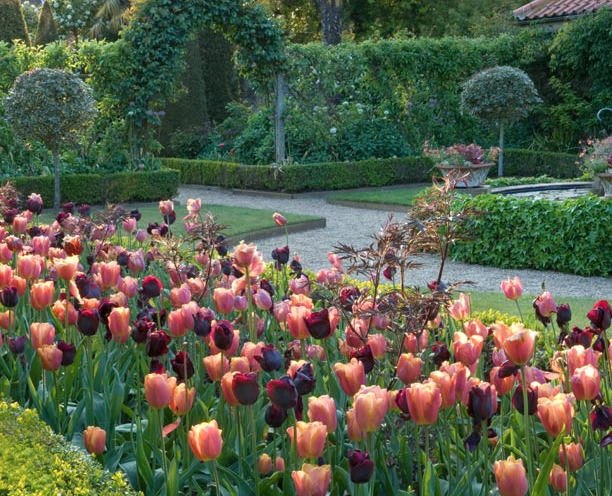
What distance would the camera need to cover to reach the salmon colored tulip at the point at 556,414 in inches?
80.3

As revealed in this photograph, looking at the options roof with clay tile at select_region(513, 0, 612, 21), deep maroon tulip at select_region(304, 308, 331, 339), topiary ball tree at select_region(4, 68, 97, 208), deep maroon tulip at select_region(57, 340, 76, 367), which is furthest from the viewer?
roof with clay tile at select_region(513, 0, 612, 21)

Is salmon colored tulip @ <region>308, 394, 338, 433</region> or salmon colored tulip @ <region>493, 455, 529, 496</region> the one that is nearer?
salmon colored tulip @ <region>493, 455, 529, 496</region>

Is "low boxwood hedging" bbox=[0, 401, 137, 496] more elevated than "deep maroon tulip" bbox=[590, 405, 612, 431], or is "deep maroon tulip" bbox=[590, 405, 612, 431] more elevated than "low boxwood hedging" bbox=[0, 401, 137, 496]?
"deep maroon tulip" bbox=[590, 405, 612, 431]

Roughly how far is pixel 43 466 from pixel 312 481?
87cm

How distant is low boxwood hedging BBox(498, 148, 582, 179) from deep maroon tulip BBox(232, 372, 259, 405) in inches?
615

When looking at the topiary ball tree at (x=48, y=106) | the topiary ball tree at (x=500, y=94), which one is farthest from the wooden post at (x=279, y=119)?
the topiary ball tree at (x=48, y=106)

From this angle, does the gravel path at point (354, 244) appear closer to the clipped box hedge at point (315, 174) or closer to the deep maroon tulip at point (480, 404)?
the clipped box hedge at point (315, 174)

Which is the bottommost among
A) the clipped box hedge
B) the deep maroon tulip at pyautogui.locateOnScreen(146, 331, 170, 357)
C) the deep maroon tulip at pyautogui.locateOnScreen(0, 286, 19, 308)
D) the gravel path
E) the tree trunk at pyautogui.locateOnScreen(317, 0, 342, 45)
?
the gravel path

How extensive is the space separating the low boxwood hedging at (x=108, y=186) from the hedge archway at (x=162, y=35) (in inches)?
39.1

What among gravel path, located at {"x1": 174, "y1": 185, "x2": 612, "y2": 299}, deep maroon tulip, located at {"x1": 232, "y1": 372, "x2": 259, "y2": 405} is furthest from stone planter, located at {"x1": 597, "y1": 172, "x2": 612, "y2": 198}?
deep maroon tulip, located at {"x1": 232, "y1": 372, "x2": 259, "y2": 405}

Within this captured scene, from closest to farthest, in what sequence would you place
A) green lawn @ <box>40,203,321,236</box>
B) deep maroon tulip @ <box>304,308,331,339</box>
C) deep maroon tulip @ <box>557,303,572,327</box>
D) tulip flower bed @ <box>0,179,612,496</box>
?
1. tulip flower bed @ <box>0,179,612,496</box>
2. deep maroon tulip @ <box>304,308,331,339</box>
3. deep maroon tulip @ <box>557,303,572,327</box>
4. green lawn @ <box>40,203,321,236</box>

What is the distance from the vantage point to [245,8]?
15023 mm

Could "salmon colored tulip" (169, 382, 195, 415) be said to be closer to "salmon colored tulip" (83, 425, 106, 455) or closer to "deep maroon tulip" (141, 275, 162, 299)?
"salmon colored tulip" (83, 425, 106, 455)

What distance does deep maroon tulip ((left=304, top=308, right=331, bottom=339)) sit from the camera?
2578 millimetres
